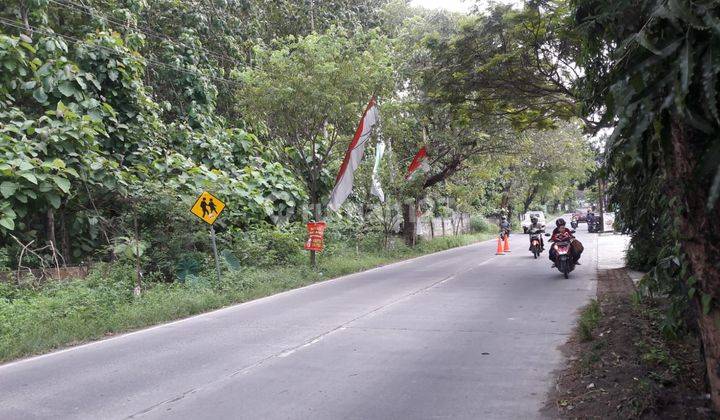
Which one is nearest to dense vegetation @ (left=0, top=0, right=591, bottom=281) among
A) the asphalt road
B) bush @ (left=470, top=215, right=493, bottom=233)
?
the asphalt road

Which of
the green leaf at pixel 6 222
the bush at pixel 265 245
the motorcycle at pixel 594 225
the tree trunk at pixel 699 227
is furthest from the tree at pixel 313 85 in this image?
the motorcycle at pixel 594 225

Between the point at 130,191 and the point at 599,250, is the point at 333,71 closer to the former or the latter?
the point at 130,191

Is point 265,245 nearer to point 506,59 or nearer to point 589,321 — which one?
point 506,59

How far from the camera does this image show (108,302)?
35.8 ft

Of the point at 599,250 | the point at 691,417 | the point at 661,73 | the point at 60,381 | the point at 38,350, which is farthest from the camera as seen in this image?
the point at 599,250

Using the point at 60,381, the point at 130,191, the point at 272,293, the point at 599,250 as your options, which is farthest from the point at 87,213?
the point at 599,250

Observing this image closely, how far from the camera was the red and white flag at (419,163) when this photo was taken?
22.6m

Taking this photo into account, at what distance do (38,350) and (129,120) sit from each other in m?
10.1

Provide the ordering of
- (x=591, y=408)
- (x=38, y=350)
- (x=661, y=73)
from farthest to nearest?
(x=38, y=350) < (x=591, y=408) < (x=661, y=73)

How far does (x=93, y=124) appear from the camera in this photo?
Answer: 13922mm

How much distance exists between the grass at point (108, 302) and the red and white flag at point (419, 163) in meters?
7.90

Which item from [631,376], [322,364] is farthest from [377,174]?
[631,376]

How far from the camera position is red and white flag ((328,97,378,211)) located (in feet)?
56.0

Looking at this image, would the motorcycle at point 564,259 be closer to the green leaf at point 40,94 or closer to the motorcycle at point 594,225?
the green leaf at point 40,94
